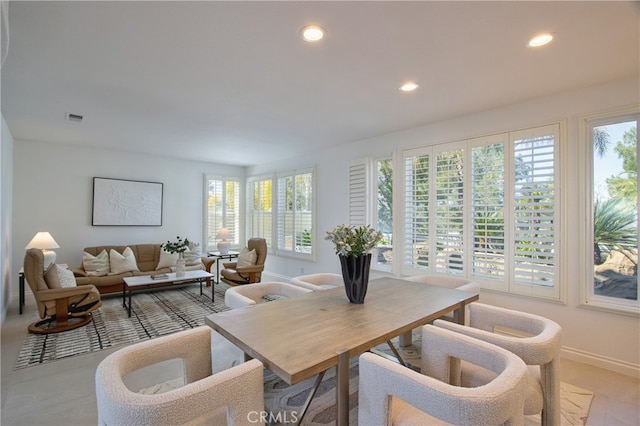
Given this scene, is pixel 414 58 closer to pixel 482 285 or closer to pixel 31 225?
pixel 482 285

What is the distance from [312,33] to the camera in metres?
1.94

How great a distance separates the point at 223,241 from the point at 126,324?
277 cm

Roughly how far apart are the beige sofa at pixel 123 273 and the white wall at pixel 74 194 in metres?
0.43

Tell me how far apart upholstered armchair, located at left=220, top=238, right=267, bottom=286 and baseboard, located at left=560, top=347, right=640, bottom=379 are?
4202 millimetres

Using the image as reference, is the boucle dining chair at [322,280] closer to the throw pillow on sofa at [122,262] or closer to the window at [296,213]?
the window at [296,213]

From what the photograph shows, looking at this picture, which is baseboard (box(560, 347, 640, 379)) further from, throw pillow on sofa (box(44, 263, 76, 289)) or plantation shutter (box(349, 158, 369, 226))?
throw pillow on sofa (box(44, 263, 76, 289))

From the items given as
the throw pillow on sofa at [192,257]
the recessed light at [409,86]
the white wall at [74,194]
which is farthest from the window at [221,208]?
the recessed light at [409,86]

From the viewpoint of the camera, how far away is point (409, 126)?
398 cm

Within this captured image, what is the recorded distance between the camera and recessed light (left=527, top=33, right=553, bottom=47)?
6.41ft

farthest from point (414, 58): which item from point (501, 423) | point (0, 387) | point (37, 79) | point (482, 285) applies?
point (0, 387)

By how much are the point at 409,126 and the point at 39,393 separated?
4.56m

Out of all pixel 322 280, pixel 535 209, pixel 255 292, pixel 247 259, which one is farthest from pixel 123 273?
pixel 535 209

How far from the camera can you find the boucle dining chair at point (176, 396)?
100 centimetres

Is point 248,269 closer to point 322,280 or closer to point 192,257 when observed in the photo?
point 192,257
